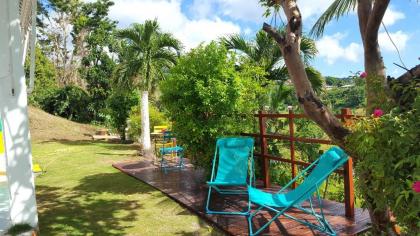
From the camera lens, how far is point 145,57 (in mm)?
11219

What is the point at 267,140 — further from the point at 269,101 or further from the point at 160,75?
the point at 160,75

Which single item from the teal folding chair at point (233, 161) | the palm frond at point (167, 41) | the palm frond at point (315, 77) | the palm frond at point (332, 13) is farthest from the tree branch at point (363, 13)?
the palm frond at point (167, 41)

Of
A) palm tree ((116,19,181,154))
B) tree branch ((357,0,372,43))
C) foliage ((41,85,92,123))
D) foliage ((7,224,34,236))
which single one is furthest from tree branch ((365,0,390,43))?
foliage ((41,85,92,123))

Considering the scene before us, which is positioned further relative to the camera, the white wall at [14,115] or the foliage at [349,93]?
the white wall at [14,115]

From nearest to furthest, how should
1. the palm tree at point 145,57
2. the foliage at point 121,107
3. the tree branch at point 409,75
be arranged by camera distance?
the tree branch at point 409,75, the palm tree at point 145,57, the foliage at point 121,107

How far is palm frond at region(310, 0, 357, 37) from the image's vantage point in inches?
188

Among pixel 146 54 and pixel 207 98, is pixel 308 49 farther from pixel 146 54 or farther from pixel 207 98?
pixel 146 54

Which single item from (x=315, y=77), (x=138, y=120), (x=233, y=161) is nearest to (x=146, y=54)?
(x=138, y=120)

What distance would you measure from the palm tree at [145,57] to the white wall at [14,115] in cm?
710

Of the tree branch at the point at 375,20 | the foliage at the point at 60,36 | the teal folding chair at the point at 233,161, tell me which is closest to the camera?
the tree branch at the point at 375,20

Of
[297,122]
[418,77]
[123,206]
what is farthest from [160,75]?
[418,77]

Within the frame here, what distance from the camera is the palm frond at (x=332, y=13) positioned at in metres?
4.77

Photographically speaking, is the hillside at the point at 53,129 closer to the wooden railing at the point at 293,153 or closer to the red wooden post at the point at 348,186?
the wooden railing at the point at 293,153

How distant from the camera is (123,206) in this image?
18.7ft
